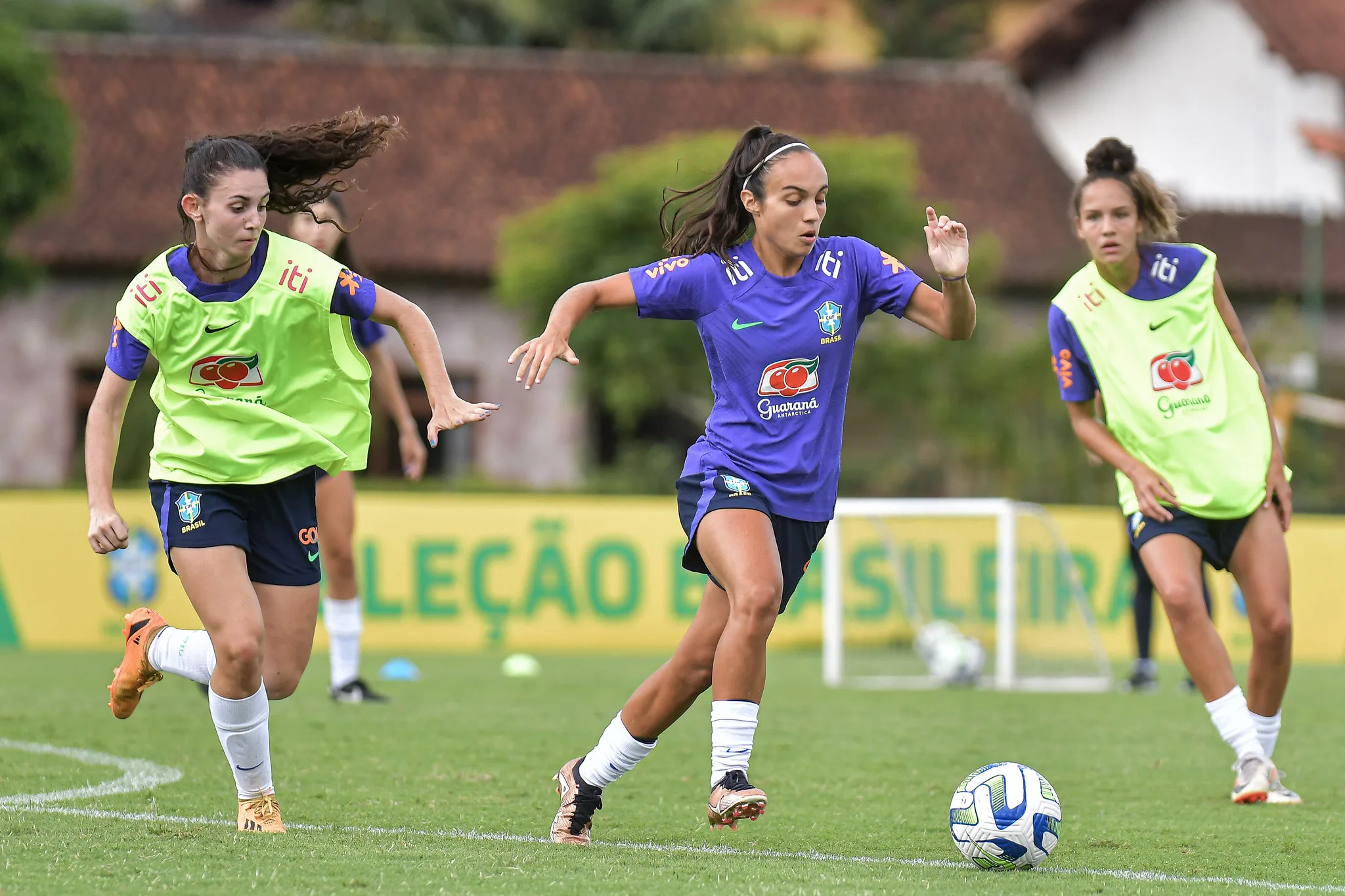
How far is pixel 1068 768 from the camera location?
7.47 meters

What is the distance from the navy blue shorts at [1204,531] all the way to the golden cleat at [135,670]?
3438 millimetres

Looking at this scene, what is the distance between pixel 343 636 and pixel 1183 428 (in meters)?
4.61

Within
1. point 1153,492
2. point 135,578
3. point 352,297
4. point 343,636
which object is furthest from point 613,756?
point 135,578

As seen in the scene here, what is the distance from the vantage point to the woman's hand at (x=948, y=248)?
17.2ft

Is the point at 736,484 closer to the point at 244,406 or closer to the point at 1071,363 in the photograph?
the point at 244,406

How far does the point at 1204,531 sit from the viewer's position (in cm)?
654

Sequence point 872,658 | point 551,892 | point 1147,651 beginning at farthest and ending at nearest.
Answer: point 872,658
point 1147,651
point 551,892

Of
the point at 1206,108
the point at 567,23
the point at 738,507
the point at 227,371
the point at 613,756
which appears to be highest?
the point at 567,23

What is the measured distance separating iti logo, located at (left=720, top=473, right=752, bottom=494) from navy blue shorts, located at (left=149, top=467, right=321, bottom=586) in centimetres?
129

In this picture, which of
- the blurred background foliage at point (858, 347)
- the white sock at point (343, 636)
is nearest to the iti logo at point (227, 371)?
the white sock at point (343, 636)

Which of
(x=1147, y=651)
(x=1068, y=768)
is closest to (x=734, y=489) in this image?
(x=1068, y=768)

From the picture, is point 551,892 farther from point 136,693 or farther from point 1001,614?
point 1001,614

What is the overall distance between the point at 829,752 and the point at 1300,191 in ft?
83.3

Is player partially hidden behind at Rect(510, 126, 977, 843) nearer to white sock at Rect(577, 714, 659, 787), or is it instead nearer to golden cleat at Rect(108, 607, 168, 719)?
white sock at Rect(577, 714, 659, 787)
